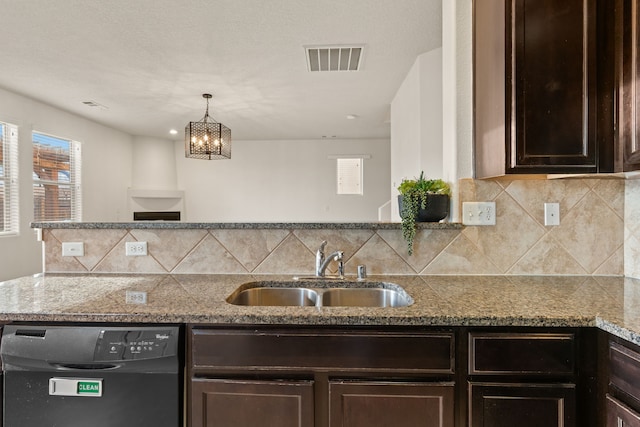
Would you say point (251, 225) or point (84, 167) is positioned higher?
point (84, 167)

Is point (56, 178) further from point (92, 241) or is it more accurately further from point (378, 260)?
point (378, 260)

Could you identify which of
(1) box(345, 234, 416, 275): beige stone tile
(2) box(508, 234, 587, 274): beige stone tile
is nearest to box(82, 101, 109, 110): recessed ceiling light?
(1) box(345, 234, 416, 275): beige stone tile

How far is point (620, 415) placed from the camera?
100cm

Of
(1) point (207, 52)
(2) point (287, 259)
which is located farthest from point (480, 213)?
(1) point (207, 52)

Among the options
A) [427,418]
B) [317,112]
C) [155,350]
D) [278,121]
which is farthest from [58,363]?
[278,121]

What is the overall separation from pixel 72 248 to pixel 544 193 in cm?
244

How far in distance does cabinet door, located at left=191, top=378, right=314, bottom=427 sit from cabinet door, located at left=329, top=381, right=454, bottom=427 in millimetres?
101

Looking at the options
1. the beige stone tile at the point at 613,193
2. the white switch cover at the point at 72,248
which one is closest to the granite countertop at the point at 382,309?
the white switch cover at the point at 72,248

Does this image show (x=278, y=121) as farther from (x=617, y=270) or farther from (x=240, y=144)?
(x=617, y=270)

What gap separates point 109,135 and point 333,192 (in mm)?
4502

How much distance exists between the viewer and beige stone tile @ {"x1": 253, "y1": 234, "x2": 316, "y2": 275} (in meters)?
1.79

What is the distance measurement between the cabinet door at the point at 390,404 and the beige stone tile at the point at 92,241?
1.39 m

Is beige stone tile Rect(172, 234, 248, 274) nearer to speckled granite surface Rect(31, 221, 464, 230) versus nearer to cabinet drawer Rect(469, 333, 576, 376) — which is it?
speckled granite surface Rect(31, 221, 464, 230)

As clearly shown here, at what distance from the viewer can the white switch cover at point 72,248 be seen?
5.94ft
